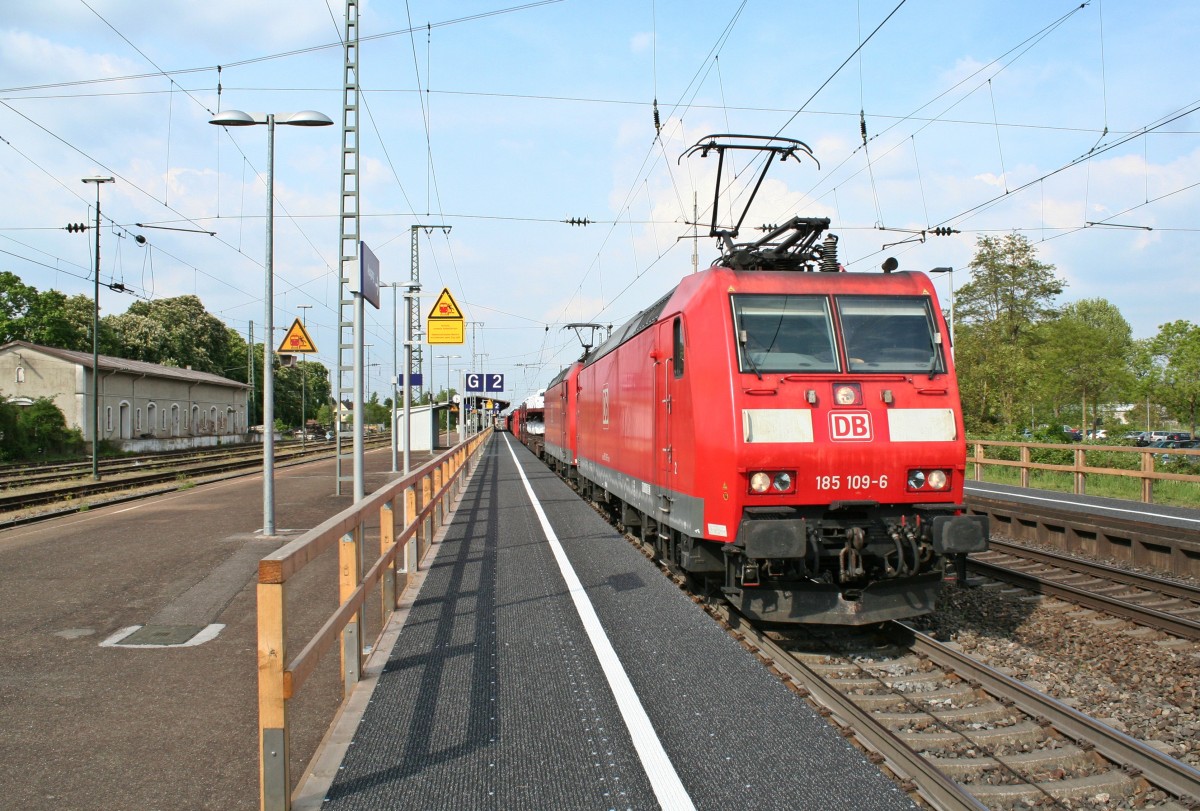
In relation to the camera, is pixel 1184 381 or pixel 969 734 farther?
pixel 1184 381

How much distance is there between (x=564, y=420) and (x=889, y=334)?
51.2ft

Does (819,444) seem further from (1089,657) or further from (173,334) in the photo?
(173,334)

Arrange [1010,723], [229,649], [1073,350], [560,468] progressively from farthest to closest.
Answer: [1073,350], [560,468], [229,649], [1010,723]

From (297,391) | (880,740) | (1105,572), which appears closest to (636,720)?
(880,740)

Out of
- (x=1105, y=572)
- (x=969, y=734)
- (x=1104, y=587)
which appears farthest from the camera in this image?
(x=1105, y=572)

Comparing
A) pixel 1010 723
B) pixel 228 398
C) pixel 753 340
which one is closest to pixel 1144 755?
pixel 1010 723

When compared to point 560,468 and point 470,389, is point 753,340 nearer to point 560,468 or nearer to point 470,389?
point 560,468

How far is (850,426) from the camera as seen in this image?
6391mm

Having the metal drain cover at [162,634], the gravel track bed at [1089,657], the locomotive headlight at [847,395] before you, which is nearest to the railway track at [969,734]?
the gravel track bed at [1089,657]

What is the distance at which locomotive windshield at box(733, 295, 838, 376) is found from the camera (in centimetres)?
656

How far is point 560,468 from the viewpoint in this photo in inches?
984

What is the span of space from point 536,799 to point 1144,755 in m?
3.06

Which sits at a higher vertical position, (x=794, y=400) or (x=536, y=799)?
(x=794, y=400)

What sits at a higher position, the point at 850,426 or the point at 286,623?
the point at 850,426
